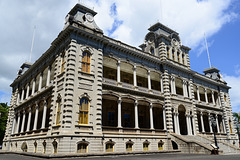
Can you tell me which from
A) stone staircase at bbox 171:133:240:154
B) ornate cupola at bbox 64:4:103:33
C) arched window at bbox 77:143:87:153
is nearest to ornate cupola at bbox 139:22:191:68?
ornate cupola at bbox 64:4:103:33

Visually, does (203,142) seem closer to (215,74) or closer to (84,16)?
(215,74)

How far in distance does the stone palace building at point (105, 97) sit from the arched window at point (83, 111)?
0.30 ft

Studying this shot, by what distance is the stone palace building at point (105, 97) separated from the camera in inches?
695

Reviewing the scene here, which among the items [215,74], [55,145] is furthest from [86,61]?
[215,74]

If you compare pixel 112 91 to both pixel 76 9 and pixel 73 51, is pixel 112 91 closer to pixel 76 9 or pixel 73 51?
pixel 73 51

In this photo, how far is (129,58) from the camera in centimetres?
2389

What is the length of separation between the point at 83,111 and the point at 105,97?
3639 mm

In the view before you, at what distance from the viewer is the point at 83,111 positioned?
17844 mm

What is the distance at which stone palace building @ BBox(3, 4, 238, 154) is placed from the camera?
17.6 metres

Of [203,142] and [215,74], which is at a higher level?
[215,74]

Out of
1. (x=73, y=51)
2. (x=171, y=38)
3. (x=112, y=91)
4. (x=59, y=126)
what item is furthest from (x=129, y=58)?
(x=59, y=126)

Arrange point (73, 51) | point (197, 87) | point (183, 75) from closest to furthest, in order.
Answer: point (73, 51)
point (183, 75)
point (197, 87)

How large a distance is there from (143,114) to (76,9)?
16033 millimetres

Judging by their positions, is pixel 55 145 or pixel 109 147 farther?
pixel 109 147
